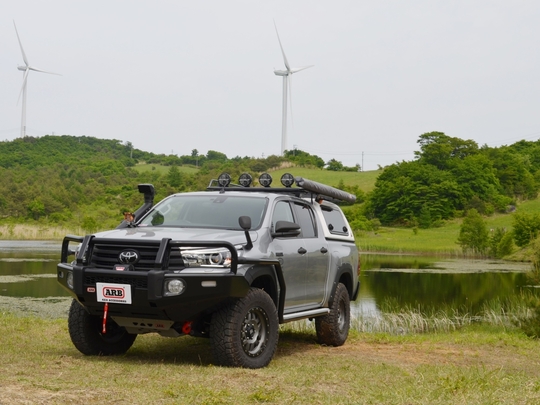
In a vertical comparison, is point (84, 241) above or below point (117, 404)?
above

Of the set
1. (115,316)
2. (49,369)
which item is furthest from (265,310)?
(49,369)

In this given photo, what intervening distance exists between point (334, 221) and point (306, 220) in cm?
126

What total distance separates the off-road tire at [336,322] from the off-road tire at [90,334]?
3.01 m

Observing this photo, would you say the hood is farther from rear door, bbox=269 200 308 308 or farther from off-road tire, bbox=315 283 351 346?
off-road tire, bbox=315 283 351 346

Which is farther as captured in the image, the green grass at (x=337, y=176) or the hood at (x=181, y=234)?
the green grass at (x=337, y=176)

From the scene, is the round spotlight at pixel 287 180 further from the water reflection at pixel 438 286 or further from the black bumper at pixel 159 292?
the water reflection at pixel 438 286

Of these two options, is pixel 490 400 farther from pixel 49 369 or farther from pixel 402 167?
pixel 402 167

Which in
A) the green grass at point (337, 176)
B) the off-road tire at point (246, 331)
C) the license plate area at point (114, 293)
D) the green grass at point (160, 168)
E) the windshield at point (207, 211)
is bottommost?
the off-road tire at point (246, 331)

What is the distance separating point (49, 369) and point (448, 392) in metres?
3.76

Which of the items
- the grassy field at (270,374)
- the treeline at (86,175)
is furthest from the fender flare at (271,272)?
the treeline at (86,175)

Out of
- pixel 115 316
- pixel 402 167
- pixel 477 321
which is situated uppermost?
pixel 402 167

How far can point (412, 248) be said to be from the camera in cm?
6788

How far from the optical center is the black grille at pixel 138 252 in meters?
8.18

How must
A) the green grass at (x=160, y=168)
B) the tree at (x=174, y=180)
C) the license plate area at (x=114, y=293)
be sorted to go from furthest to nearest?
1. the green grass at (x=160, y=168)
2. the tree at (x=174, y=180)
3. the license plate area at (x=114, y=293)
